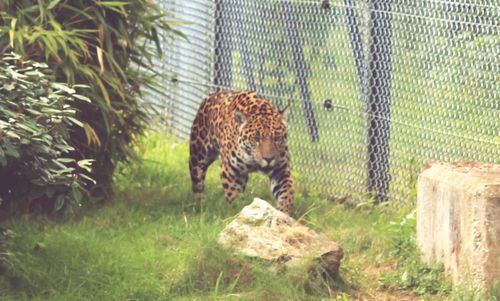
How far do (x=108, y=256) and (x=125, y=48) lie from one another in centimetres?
208

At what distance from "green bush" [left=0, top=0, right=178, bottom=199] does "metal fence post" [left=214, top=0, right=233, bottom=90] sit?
189 centimetres

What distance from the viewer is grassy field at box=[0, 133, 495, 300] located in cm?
743

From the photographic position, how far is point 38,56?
902cm

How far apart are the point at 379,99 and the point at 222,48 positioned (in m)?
2.65

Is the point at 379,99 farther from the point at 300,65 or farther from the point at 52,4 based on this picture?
the point at 52,4

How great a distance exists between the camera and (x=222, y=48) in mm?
12211

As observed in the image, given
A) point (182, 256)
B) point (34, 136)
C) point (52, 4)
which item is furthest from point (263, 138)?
point (34, 136)

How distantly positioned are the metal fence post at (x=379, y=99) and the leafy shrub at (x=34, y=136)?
3.08 meters

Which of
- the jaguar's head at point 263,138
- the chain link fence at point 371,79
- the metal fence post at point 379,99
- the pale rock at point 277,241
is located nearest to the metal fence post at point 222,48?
the chain link fence at point 371,79

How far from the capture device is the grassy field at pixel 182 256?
7430 millimetres

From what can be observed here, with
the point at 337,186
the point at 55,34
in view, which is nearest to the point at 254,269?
the point at 55,34

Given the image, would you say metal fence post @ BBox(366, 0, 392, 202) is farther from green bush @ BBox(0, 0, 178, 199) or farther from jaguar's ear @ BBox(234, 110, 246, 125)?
green bush @ BBox(0, 0, 178, 199)

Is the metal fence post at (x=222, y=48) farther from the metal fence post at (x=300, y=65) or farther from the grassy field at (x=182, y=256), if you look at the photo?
the grassy field at (x=182, y=256)

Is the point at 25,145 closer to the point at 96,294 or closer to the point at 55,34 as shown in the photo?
the point at 96,294
